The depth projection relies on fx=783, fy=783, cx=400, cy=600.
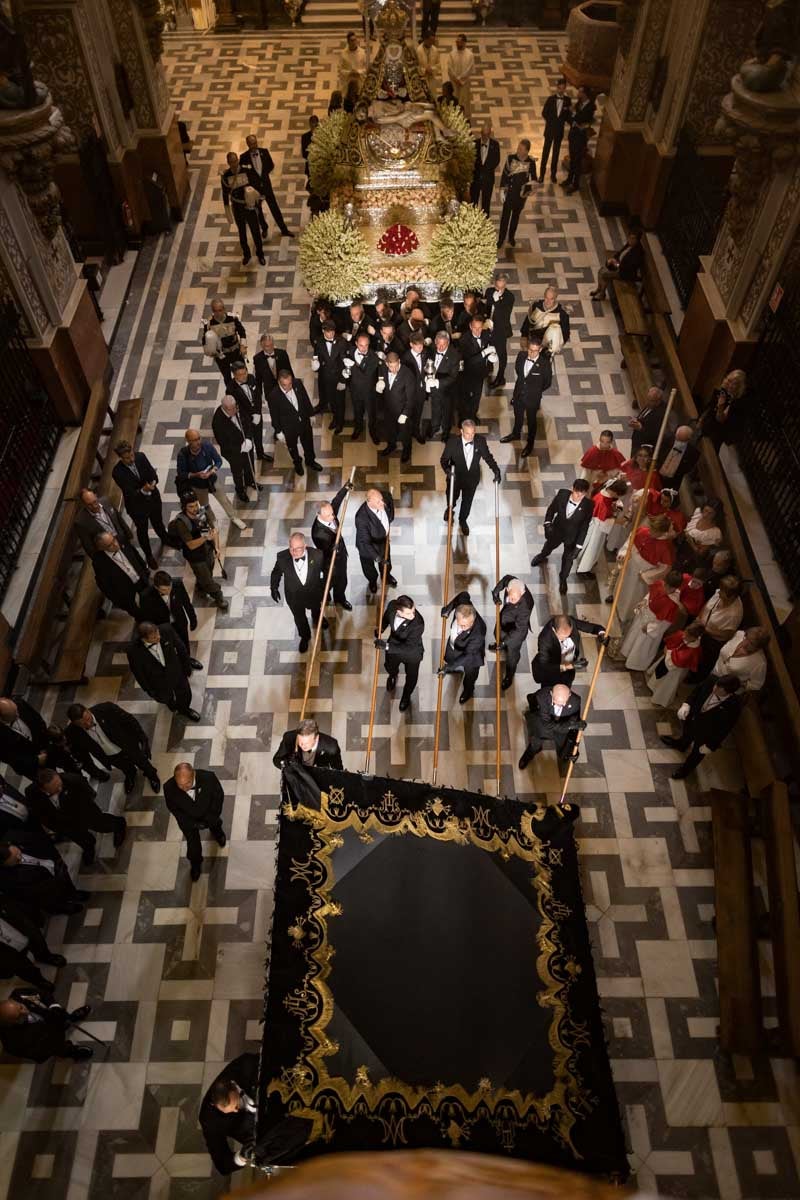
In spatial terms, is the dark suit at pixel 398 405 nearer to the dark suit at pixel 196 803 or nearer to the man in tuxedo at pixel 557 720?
the man in tuxedo at pixel 557 720

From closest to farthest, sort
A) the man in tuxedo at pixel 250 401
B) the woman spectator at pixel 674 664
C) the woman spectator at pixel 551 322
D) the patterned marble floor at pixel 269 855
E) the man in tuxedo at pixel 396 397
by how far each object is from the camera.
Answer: the patterned marble floor at pixel 269 855, the woman spectator at pixel 674 664, the man in tuxedo at pixel 250 401, the man in tuxedo at pixel 396 397, the woman spectator at pixel 551 322

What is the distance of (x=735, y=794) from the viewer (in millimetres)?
6367

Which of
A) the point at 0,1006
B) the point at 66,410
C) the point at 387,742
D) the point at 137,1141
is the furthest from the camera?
the point at 66,410

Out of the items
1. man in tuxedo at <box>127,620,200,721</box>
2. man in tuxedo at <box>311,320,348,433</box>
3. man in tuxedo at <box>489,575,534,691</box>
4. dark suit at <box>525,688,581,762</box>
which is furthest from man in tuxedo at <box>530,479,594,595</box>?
man in tuxedo at <box>127,620,200,721</box>

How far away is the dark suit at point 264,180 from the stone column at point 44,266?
348 cm

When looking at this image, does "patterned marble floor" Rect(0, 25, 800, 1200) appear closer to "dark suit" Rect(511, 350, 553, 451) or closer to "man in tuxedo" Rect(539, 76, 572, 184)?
"dark suit" Rect(511, 350, 553, 451)

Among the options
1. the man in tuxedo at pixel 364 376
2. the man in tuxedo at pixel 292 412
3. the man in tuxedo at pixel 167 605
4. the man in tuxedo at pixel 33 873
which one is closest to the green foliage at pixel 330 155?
the man in tuxedo at pixel 364 376

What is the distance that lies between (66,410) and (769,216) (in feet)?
25.7

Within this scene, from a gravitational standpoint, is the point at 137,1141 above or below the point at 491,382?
below

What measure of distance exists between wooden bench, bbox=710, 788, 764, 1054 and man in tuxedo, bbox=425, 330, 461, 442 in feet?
16.8

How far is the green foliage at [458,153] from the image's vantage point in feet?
36.3

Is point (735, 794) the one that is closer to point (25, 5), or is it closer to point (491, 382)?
point (491, 382)

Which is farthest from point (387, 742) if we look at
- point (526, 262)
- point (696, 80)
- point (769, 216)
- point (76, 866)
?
point (696, 80)

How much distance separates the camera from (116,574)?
6.90 metres
